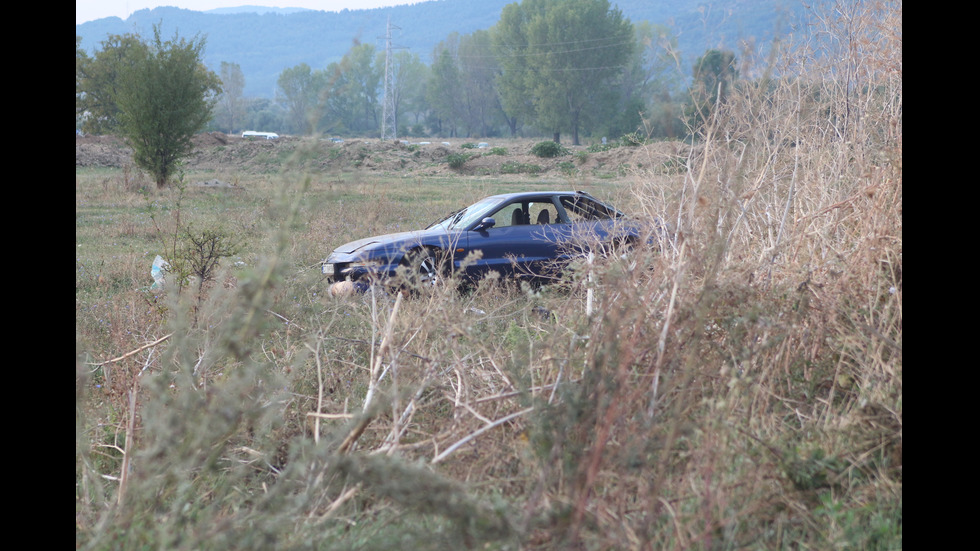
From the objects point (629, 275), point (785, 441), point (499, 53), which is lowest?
point (785, 441)

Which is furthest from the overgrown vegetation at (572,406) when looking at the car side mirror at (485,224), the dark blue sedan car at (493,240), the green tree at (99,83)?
the green tree at (99,83)

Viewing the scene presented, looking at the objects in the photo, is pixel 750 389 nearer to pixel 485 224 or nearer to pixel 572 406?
pixel 572 406

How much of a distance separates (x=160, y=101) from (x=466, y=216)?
54.6ft

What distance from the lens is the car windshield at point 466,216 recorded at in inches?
322

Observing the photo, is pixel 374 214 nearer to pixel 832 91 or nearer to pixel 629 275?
pixel 832 91

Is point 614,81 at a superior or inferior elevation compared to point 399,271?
superior

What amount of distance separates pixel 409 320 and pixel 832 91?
4414mm

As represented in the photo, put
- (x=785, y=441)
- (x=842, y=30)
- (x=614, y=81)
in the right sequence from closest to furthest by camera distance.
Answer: (x=785, y=441), (x=842, y=30), (x=614, y=81)

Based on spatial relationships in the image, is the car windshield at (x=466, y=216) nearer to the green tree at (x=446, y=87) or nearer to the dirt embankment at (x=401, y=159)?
the dirt embankment at (x=401, y=159)

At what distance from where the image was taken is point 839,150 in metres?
5.22

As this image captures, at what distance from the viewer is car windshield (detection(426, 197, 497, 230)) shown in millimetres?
8172

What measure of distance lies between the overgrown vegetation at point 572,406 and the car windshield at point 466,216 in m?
3.07

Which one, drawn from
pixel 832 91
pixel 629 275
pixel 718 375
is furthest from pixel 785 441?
pixel 832 91

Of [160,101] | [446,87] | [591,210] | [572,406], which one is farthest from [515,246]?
[446,87]
